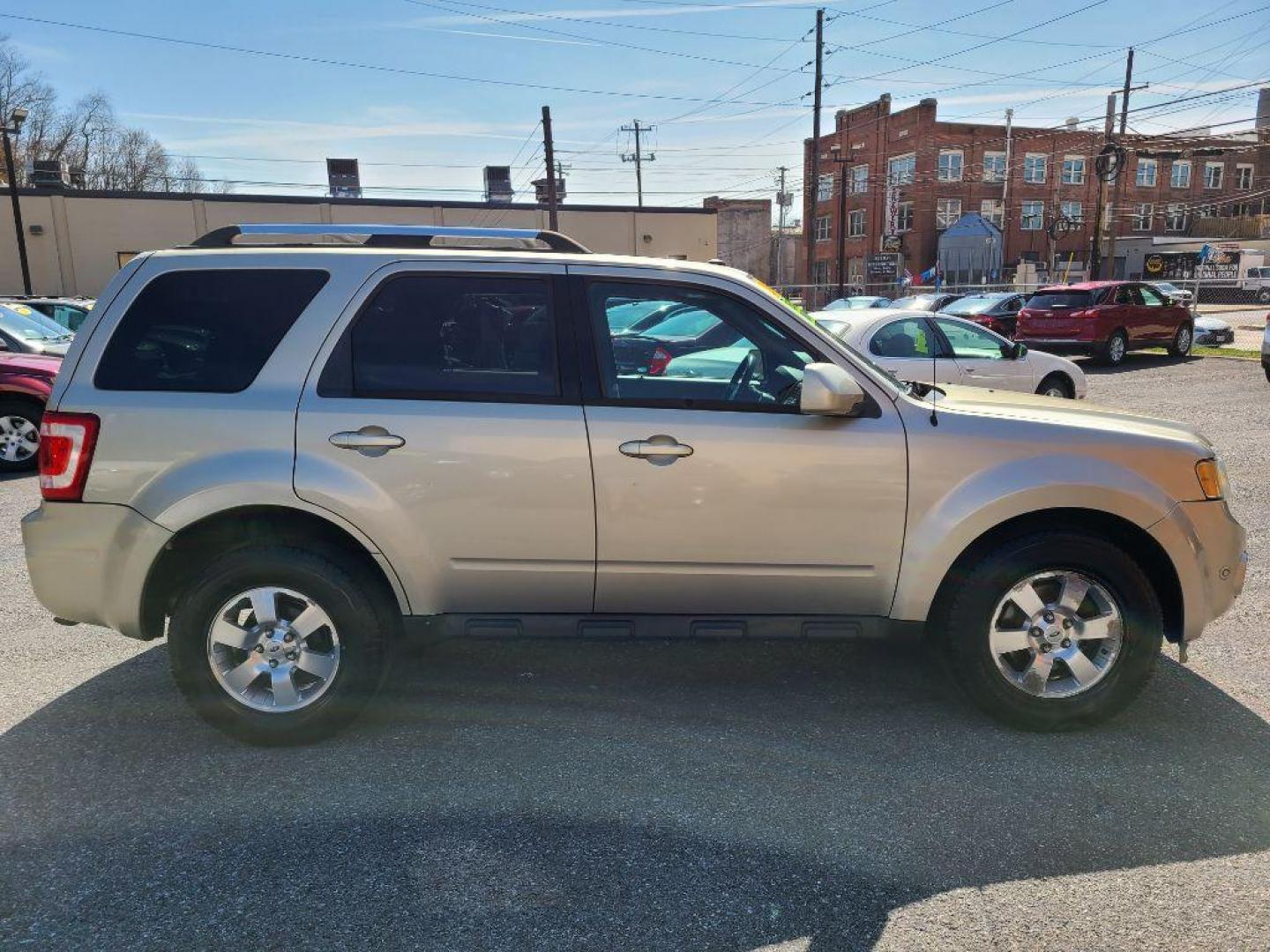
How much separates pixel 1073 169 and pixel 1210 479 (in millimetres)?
62761

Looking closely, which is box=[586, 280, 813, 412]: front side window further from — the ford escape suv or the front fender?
the front fender

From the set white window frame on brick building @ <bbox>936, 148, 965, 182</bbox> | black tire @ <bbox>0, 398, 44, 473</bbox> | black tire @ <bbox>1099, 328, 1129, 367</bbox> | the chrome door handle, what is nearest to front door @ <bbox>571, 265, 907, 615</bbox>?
the chrome door handle

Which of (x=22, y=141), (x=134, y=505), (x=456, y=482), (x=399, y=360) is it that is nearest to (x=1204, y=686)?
(x=456, y=482)

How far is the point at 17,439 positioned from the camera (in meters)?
8.96

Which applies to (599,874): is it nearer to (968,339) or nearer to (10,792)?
(10,792)

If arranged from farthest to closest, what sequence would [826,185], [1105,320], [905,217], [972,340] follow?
[826,185], [905,217], [1105,320], [972,340]

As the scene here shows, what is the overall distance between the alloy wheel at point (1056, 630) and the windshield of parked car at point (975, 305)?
19255 mm

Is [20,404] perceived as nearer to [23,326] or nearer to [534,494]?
[23,326]

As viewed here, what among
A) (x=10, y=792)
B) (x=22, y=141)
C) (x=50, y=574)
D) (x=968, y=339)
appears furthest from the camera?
(x=22, y=141)

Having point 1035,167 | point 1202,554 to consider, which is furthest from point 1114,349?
point 1035,167

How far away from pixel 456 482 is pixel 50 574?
1.64m

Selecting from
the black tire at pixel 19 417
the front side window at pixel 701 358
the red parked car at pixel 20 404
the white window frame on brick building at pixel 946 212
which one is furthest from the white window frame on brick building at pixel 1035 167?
the front side window at pixel 701 358

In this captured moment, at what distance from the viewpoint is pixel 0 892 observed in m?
2.70

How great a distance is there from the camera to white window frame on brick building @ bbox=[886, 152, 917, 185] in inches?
2137
